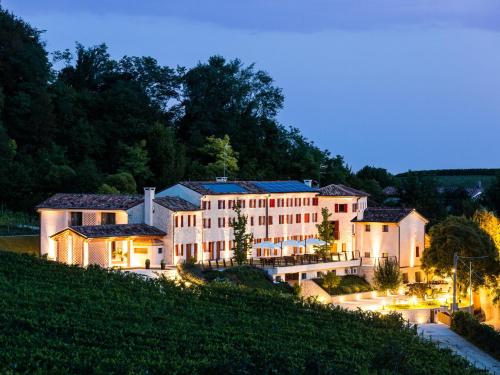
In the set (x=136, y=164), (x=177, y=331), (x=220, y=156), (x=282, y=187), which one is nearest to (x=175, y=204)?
(x=282, y=187)

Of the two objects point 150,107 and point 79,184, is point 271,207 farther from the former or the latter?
point 150,107

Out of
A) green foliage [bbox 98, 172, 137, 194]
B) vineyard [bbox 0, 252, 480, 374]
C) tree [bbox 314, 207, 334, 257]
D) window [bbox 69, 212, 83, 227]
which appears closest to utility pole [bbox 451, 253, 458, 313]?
tree [bbox 314, 207, 334, 257]

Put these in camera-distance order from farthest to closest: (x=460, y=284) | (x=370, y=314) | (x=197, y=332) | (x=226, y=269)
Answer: (x=460, y=284) → (x=226, y=269) → (x=370, y=314) → (x=197, y=332)

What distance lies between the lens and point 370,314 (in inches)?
1767

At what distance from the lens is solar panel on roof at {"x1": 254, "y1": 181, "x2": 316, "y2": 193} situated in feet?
206

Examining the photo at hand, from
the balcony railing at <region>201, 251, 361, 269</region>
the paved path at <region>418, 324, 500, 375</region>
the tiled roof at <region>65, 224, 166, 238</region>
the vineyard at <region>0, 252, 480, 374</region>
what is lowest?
the paved path at <region>418, 324, 500, 375</region>

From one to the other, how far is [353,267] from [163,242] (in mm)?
12396

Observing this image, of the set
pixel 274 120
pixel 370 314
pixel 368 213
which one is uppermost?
pixel 274 120

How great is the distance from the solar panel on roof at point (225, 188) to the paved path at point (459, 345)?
13218mm

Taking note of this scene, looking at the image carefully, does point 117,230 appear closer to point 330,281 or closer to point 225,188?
point 225,188

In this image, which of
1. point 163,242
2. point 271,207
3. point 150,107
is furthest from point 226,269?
point 150,107

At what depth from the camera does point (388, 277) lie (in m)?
58.3

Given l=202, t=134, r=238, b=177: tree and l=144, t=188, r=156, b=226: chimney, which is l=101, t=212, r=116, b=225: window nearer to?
l=144, t=188, r=156, b=226: chimney

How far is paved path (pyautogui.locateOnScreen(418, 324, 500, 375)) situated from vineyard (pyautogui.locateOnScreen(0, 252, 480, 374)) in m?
2.68
